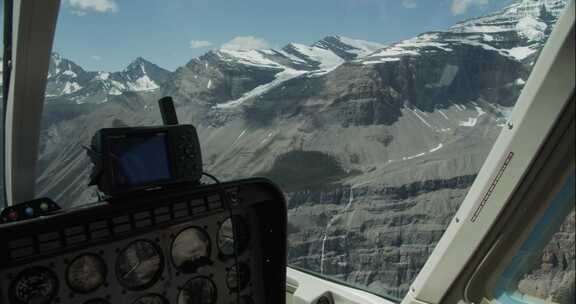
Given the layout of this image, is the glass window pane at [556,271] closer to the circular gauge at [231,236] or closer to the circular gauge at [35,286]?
the circular gauge at [231,236]

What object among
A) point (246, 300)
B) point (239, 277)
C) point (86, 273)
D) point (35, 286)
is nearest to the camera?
point (35, 286)

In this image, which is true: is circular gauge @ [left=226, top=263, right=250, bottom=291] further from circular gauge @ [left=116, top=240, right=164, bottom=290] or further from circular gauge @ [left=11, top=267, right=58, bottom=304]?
circular gauge @ [left=11, top=267, right=58, bottom=304]

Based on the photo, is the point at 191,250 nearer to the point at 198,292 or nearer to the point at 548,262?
the point at 198,292

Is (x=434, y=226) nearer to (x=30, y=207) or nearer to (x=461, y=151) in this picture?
(x=461, y=151)

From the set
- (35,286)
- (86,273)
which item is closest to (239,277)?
(86,273)

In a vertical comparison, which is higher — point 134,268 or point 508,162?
point 508,162

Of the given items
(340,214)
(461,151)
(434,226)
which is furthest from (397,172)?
(434,226)
